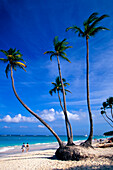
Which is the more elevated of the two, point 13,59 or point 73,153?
point 13,59

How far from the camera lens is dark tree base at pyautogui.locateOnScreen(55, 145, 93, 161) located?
33.7 ft

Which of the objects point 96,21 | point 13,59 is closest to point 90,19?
point 96,21

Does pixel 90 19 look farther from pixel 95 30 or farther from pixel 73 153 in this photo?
pixel 73 153

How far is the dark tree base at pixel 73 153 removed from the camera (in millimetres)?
10281

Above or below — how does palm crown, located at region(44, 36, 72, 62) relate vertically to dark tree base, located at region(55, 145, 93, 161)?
above

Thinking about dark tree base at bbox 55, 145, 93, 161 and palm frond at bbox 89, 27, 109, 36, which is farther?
palm frond at bbox 89, 27, 109, 36

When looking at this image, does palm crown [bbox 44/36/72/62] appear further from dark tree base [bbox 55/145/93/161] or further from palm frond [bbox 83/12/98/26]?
dark tree base [bbox 55/145/93/161]

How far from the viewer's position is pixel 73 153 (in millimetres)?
10469

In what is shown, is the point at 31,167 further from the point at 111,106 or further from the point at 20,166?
the point at 111,106

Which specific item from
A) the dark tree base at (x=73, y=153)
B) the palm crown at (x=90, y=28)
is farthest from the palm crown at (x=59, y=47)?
the dark tree base at (x=73, y=153)

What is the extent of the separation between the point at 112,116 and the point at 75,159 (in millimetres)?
→ 37914

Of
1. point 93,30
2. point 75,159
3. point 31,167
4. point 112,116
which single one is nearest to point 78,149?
point 75,159

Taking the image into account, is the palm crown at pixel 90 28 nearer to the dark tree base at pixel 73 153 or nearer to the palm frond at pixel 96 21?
the palm frond at pixel 96 21

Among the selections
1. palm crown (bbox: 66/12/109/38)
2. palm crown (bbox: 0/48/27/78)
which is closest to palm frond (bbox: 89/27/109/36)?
palm crown (bbox: 66/12/109/38)
